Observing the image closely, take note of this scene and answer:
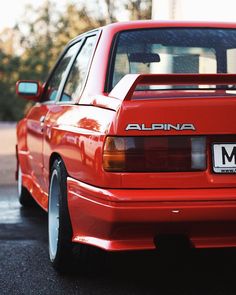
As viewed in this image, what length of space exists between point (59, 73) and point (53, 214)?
1.52 meters

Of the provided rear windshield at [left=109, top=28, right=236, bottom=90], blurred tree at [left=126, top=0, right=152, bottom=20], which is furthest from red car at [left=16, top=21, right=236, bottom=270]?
blurred tree at [left=126, top=0, right=152, bottom=20]

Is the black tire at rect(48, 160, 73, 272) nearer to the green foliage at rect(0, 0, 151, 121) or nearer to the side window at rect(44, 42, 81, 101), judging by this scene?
the side window at rect(44, 42, 81, 101)

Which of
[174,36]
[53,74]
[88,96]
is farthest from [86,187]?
[53,74]

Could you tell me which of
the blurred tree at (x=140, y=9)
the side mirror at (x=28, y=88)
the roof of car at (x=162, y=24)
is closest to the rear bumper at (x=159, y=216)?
the roof of car at (x=162, y=24)

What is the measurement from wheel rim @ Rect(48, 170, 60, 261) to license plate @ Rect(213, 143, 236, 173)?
4.02 ft

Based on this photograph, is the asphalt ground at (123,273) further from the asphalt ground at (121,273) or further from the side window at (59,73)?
the side window at (59,73)

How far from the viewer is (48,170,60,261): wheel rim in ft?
14.9

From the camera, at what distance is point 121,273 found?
14.5 ft

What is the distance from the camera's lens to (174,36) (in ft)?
15.3

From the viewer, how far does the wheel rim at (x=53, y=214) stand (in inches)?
179

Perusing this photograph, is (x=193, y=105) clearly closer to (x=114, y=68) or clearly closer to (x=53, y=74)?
(x=114, y=68)

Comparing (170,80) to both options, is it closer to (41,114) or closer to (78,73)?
(78,73)

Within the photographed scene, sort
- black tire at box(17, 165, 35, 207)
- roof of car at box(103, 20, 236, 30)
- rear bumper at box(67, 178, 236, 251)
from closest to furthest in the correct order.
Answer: rear bumper at box(67, 178, 236, 251) < roof of car at box(103, 20, 236, 30) < black tire at box(17, 165, 35, 207)

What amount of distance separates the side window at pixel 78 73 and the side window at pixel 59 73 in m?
0.19
